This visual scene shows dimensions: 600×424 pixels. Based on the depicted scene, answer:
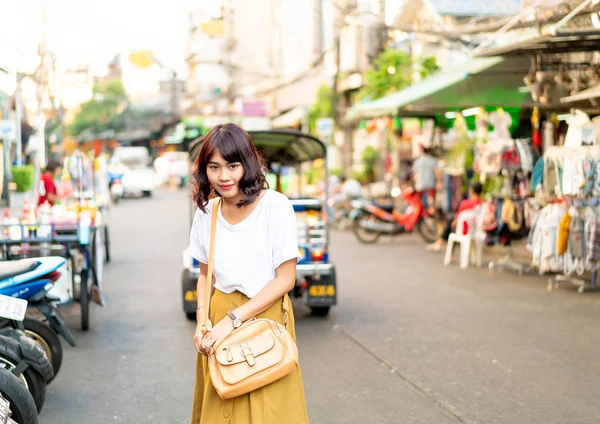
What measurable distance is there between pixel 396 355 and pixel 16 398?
390cm

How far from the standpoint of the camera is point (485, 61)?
15.2 metres

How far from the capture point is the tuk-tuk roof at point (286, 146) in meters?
9.94

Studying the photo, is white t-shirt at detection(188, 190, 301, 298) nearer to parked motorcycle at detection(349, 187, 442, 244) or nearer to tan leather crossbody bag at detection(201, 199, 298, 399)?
tan leather crossbody bag at detection(201, 199, 298, 399)

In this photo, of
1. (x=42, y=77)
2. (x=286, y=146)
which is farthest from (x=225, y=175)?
(x=42, y=77)

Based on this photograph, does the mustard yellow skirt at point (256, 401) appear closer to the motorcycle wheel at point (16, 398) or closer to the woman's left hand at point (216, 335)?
the woman's left hand at point (216, 335)

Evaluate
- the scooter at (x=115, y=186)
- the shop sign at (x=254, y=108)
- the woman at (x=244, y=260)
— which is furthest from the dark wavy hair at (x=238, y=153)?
the shop sign at (x=254, y=108)

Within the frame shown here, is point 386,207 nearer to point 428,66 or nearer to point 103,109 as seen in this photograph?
point 428,66

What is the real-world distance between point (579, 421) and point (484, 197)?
11.1m

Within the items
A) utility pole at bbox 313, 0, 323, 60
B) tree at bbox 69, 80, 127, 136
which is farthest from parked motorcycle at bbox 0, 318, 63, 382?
tree at bbox 69, 80, 127, 136

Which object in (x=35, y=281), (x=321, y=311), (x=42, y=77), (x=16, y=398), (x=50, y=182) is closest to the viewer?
(x=16, y=398)

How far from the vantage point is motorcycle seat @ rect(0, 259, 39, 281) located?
19.9ft

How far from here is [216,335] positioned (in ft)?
11.6

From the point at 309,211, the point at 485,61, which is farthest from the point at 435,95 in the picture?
the point at 309,211

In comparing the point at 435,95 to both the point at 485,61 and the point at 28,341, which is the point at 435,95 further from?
the point at 28,341
